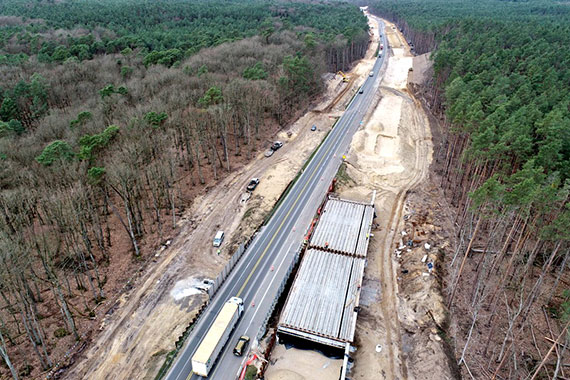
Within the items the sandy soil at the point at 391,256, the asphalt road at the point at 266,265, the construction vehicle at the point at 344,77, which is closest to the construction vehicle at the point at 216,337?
the asphalt road at the point at 266,265

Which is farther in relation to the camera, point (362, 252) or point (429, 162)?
point (429, 162)

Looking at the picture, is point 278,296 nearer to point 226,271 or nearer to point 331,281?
point 331,281

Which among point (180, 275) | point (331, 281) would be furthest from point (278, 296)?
point (180, 275)

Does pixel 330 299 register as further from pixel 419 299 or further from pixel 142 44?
pixel 142 44

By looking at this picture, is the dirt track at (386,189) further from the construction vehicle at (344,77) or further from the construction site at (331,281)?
the construction vehicle at (344,77)

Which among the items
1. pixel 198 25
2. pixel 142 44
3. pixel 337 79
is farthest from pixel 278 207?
pixel 198 25

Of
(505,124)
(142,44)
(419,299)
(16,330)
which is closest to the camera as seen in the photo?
(16,330)

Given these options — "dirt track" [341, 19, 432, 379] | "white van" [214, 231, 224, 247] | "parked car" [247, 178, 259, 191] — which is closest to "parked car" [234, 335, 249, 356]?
"dirt track" [341, 19, 432, 379]
